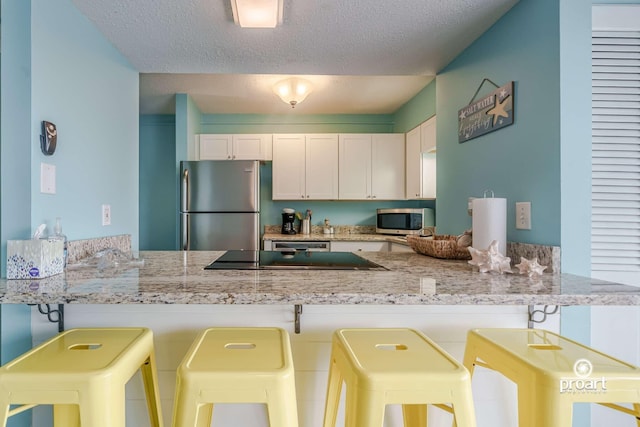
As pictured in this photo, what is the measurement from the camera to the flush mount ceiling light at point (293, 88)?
290 cm

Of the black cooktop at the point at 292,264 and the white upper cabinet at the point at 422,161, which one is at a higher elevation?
the white upper cabinet at the point at 422,161

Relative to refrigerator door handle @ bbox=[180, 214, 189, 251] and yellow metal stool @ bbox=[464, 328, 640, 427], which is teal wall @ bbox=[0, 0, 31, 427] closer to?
yellow metal stool @ bbox=[464, 328, 640, 427]

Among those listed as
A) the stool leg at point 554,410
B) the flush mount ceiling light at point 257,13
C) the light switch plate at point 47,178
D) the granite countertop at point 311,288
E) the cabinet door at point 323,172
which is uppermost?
the flush mount ceiling light at point 257,13

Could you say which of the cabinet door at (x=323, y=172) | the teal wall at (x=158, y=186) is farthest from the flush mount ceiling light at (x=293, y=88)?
the teal wall at (x=158, y=186)

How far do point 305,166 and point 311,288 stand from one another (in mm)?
2918

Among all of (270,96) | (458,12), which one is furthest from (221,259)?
(270,96)

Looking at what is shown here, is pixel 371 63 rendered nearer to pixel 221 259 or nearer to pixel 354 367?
pixel 221 259

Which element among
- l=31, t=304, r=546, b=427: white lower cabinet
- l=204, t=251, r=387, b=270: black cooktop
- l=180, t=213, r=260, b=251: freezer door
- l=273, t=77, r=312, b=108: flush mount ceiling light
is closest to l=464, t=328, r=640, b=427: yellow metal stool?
l=31, t=304, r=546, b=427: white lower cabinet

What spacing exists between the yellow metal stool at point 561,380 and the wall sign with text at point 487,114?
1.11m

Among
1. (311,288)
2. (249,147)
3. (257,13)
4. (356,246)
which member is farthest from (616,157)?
(249,147)

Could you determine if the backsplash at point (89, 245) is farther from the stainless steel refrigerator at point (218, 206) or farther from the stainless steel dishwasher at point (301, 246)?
the stainless steel dishwasher at point (301, 246)

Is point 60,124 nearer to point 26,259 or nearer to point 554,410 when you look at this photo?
point 26,259

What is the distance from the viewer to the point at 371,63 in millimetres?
2121

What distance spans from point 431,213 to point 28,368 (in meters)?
3.24
